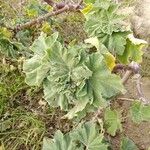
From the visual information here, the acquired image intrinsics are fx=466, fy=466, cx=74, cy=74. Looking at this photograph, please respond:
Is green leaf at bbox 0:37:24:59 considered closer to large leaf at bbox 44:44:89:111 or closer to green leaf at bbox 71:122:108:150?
green leaf at bbox 71:122:108:150

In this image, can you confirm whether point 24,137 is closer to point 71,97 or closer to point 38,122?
point 38,122

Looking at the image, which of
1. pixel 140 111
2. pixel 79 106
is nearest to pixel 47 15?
pixel 140 111

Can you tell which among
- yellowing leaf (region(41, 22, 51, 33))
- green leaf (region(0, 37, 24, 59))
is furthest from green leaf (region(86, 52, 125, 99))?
yellowing leaf (region(41, 22, 51, 33))

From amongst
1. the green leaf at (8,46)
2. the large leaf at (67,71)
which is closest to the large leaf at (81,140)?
the large leaf at (67,71)

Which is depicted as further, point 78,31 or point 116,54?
point 78,31

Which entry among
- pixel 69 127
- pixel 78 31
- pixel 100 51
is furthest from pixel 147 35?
pixel 100 51

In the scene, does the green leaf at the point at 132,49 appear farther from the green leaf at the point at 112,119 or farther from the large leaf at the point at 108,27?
the green leaf at the point at 112,119
